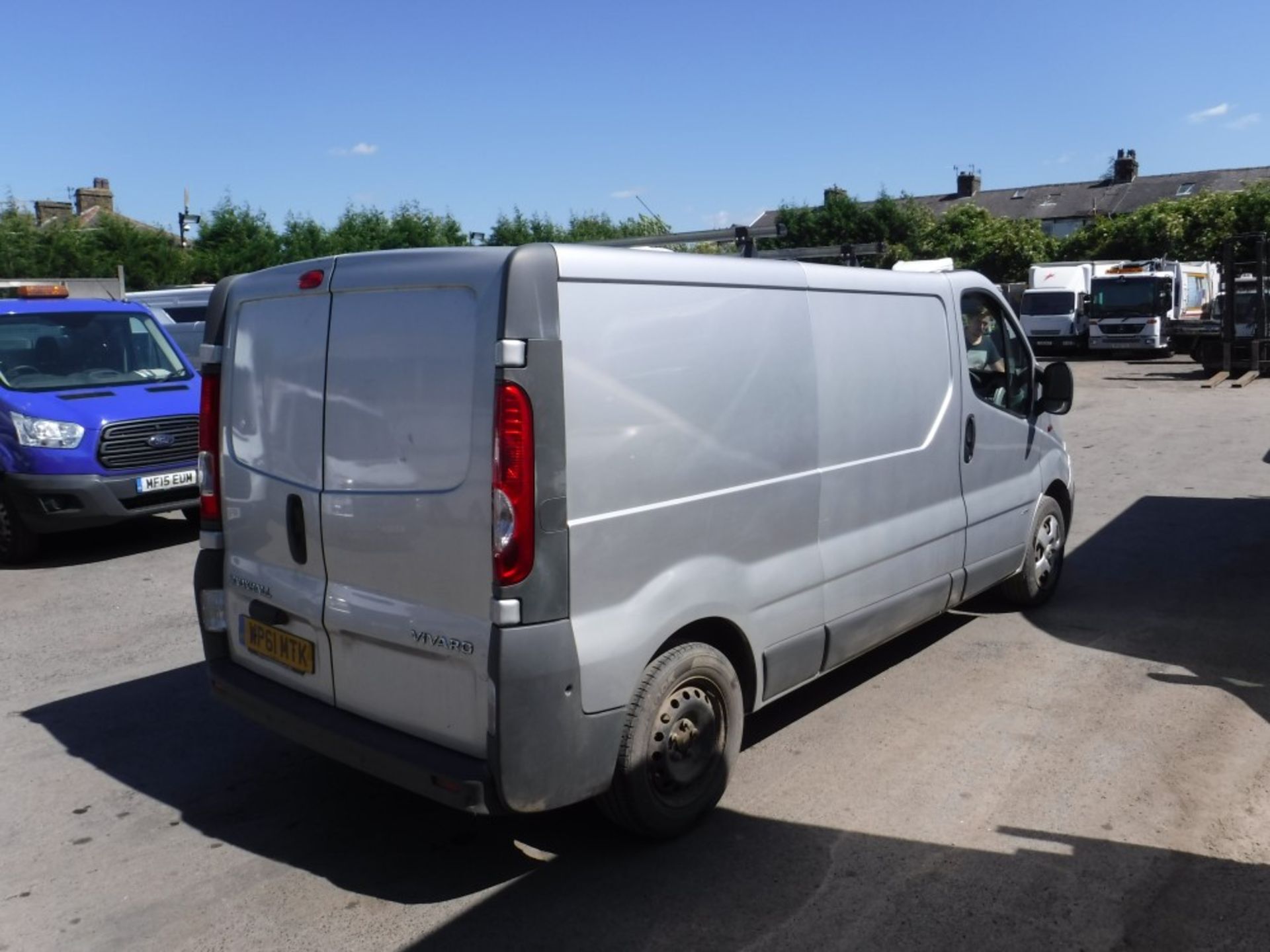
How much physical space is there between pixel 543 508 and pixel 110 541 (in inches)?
310

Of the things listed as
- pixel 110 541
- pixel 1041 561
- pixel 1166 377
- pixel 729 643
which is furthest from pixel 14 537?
pixel 1166 377

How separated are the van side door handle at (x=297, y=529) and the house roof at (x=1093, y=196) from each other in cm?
6410

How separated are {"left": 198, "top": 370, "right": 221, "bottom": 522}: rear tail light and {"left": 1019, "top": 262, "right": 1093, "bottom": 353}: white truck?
108ft

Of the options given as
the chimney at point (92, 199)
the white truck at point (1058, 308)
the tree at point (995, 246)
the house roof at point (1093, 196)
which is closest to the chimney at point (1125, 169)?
the house roof at point (1093, 196)

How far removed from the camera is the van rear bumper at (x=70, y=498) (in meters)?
8.73

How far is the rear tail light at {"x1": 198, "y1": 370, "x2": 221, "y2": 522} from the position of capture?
454 centimetres

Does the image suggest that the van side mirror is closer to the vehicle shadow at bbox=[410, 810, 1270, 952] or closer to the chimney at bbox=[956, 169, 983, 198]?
the vehicle shadow at bbox=[410, 810, 1270, 952]

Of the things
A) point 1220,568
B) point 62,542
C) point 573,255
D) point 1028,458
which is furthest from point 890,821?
point 62,542

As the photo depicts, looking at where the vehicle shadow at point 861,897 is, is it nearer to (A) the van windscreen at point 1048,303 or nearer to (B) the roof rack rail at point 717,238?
(B) the roof rack rail at point 717,238

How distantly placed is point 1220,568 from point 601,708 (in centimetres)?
619

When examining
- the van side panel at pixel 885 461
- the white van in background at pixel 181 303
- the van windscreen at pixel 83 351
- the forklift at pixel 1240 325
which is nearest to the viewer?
the van side panel at pixel 885 461

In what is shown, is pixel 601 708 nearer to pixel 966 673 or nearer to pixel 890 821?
pixel 890 821

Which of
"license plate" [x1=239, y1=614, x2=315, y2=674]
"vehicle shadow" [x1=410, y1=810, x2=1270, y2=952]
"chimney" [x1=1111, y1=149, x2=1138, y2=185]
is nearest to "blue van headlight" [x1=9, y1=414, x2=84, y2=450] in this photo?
"license plate" [x1=239, y1=614, x2=315, y2=674]

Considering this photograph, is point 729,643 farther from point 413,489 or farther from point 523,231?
point 523,231
